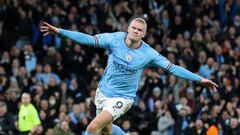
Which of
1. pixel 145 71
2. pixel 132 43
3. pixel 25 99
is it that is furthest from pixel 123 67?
pixel 145 71

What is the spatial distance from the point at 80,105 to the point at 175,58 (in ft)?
12.3

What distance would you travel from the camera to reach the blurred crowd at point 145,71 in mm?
20219

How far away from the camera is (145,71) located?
22.4m

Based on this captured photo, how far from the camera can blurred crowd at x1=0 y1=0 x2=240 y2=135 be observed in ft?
66.3

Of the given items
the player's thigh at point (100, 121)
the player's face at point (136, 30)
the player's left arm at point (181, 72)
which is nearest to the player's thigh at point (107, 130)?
the player's thigh at point (100, 121)

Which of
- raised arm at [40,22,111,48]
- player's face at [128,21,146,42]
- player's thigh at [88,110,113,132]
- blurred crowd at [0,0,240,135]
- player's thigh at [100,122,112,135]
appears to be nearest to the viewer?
raised arm at [40,22,111,48]

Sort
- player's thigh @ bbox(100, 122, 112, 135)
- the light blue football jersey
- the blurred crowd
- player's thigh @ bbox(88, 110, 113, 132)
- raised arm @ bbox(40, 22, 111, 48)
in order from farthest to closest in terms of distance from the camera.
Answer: the blurred crowd, player's thigh @ bbox(100, 122, 112, 135), the light blue football jersey, player's thigh @ bbox(88, 110, 113, 132), raised arm @ bbox(40, 22, 111, 48)

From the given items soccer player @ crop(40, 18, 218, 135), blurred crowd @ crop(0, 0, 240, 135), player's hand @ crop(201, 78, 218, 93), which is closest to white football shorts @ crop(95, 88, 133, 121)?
soccer player @ crop(40, 18, 218, 135)

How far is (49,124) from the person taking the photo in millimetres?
19875

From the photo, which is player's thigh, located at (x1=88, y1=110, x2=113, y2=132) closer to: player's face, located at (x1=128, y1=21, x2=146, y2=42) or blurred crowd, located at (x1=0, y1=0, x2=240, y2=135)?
player's face, located at (x1=128, y1=21, x2=146, y2=42)

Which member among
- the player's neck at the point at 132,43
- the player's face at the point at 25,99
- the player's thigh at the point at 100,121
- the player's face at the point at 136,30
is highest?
the player's face at the point at 136,30

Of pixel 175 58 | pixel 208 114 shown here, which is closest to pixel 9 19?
pixel 175 58

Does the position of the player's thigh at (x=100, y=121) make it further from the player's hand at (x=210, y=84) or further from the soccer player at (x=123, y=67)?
the player's hand at (x=210, y=84)

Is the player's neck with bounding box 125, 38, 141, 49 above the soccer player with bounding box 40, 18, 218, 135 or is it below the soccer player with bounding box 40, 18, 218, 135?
above
